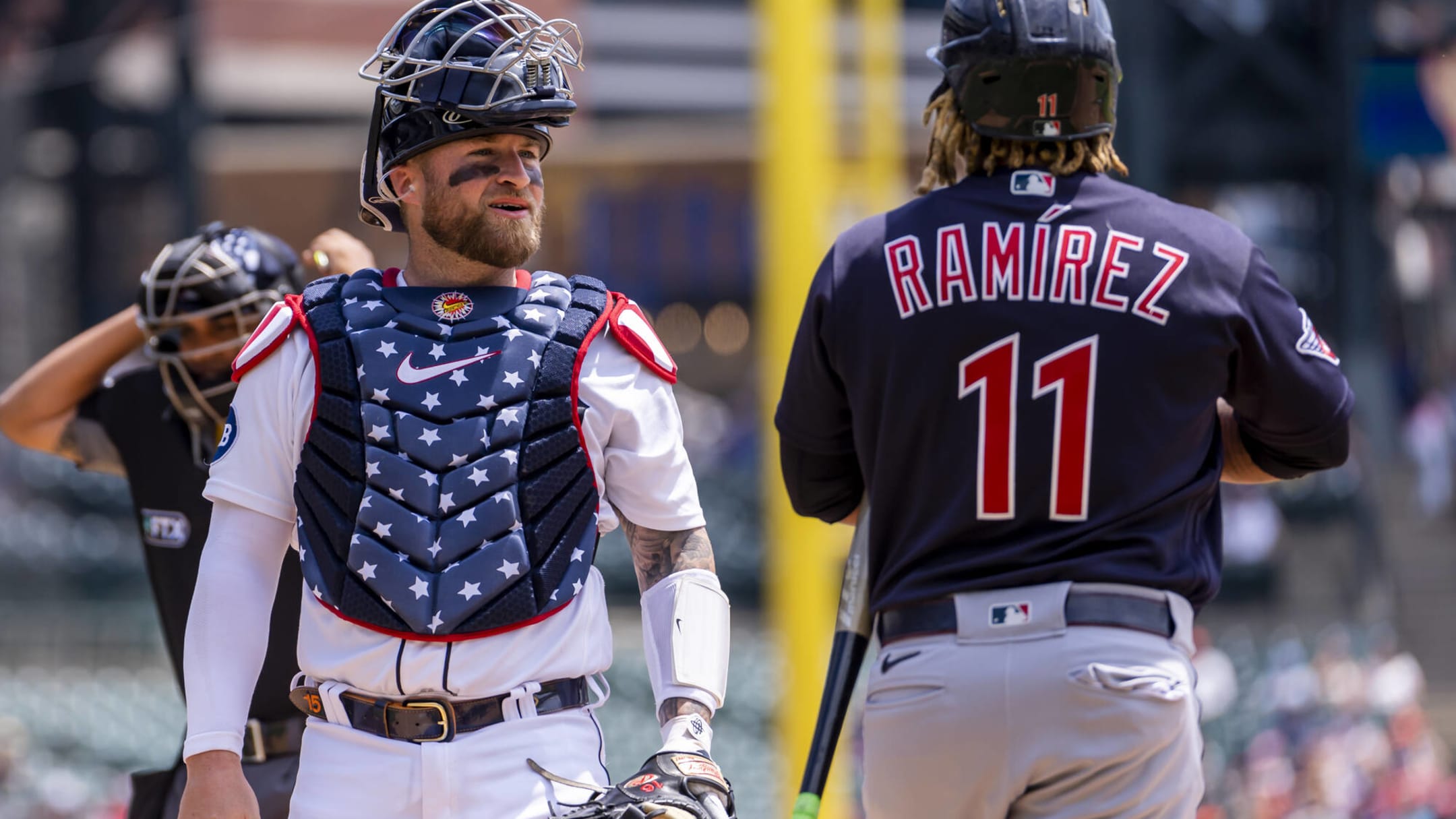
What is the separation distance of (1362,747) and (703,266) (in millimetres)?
16896

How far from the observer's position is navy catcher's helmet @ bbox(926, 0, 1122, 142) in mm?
2973

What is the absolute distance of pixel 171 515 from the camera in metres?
3.65

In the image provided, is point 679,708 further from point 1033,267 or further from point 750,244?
point 750,244

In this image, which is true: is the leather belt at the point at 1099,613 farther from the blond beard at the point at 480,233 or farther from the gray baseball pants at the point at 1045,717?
the blond beard at the point at 480,233

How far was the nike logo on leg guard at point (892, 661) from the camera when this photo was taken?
9.25ft

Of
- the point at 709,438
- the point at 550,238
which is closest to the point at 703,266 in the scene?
the point at 550,238

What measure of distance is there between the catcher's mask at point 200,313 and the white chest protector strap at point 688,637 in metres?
1.44

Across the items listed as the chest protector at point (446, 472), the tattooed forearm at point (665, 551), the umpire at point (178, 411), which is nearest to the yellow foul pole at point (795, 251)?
the umpire at point (178, 411)

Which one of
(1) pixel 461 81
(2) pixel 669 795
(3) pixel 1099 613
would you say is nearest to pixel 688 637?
(2) pixel 669 795

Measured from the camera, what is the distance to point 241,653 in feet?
8.51

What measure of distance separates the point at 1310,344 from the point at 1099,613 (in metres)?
0.60

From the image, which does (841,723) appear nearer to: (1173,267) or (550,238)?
(1173,267)

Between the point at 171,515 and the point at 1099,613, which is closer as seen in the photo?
the point at 1099,613

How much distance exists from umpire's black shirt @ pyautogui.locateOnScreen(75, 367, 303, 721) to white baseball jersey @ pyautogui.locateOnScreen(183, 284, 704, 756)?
3.00ft
